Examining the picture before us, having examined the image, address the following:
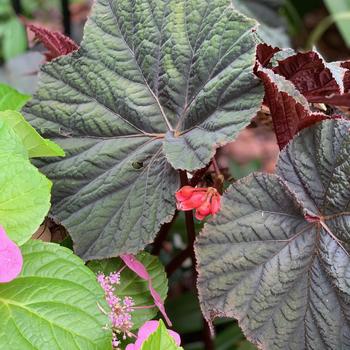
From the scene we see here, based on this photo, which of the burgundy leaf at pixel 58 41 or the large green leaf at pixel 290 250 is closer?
the large green leaf at pixel 290 250

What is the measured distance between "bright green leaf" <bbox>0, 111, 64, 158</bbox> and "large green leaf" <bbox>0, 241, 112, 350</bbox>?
0.31 ft

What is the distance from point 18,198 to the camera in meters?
0.60

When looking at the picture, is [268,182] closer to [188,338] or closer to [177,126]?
[177,126]

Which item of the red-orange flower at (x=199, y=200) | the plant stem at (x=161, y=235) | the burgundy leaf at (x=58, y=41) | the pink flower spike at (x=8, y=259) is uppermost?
the burgundy leaf at (x=58, y=41)

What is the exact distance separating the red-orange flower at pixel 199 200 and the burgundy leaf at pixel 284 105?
99 mm

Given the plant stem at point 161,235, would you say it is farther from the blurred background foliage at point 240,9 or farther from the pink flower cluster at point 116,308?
the pink flower cluster at point 116,308

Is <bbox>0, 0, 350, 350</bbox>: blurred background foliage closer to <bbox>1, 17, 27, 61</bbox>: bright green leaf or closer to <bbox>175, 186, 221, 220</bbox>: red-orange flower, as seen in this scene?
<bbox>1, 17, 27, 61</bbox>: bright green leaf

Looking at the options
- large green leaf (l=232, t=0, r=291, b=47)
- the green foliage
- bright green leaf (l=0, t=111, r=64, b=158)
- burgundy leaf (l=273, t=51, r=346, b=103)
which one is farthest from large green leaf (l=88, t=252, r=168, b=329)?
the green foliage

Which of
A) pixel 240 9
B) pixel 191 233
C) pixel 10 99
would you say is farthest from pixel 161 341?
pixel 240 9

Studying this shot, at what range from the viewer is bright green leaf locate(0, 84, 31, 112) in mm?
812

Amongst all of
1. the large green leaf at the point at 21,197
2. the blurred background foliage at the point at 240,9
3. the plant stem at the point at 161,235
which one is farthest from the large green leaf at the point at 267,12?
the large green leaf at the point at 21,197

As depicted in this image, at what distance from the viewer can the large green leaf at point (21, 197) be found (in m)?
0.60

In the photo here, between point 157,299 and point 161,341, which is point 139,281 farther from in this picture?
point 161,341

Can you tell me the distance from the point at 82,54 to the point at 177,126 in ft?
0.44
